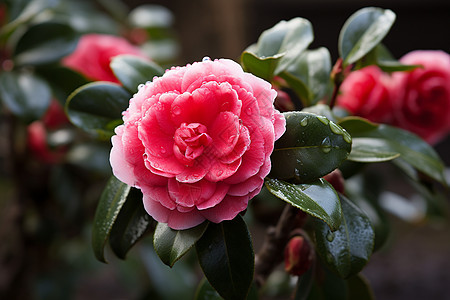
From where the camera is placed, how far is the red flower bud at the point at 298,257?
605mm

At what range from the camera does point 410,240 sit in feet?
7.46

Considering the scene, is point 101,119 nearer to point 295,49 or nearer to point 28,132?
point 295,49

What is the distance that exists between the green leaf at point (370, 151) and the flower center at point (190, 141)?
205mm

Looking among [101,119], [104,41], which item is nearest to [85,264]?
[104,41]

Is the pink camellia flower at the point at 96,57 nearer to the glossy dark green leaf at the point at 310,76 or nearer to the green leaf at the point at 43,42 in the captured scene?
the green leaf at the point at 43,42

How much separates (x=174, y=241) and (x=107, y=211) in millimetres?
125

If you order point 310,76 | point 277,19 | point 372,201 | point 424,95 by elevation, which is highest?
point 310,76

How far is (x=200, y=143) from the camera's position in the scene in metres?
0.47

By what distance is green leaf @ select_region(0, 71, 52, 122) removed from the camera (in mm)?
912

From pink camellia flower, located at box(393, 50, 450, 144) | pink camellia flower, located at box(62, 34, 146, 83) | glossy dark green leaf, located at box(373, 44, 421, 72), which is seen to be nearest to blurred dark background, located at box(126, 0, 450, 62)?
pink camellia flower, located at box(62, 34, 146, 83)

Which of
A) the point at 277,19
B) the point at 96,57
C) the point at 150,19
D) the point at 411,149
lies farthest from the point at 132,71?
the point at 277,19

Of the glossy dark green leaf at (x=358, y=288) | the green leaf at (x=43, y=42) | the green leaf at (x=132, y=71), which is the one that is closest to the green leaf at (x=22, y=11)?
the green leaf at (x=43, y=42)

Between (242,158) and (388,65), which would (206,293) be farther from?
(388,65)

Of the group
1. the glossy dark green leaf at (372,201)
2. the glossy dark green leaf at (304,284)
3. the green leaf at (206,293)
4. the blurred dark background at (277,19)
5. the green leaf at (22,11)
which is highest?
the green leaf at (22,11)
